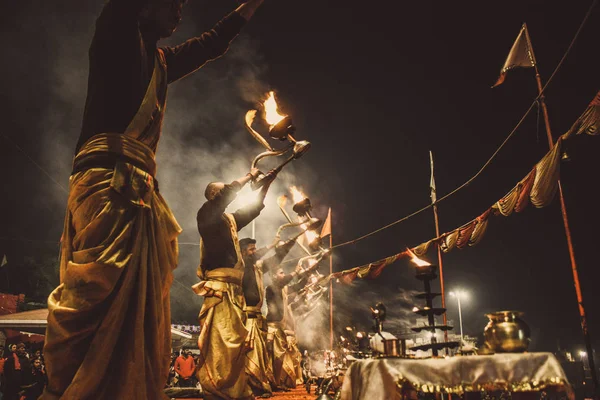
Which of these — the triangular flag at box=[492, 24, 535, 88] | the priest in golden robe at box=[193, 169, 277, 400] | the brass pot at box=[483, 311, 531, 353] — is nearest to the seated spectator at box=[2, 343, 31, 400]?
the priest in golden robe at box=[193, 169, 277, 400]

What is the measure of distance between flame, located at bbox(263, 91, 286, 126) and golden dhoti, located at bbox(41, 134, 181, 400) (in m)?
2.97

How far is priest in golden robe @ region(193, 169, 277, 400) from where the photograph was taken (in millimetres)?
3654

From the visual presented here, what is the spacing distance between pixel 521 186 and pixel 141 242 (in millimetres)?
5990

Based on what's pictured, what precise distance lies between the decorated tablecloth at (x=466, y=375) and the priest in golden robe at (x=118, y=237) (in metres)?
1.14

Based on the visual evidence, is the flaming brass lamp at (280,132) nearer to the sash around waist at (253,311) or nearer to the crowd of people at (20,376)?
the sash around waist at (253,311)

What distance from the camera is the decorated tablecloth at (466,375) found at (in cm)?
174

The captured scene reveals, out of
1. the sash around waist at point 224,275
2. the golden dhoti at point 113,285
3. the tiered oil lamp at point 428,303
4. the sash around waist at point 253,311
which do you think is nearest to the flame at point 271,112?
the sash around waist at point 224,275

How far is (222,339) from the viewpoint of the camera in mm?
3787

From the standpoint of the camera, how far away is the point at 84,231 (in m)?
1.69

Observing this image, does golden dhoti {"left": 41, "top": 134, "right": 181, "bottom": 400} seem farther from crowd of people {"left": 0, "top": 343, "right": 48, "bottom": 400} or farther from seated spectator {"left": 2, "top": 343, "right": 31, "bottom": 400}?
seated spectator {"left": 2, "top": 343, "right": 31, "bottom": 400}

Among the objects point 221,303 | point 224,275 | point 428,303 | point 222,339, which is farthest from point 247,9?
point 222,339

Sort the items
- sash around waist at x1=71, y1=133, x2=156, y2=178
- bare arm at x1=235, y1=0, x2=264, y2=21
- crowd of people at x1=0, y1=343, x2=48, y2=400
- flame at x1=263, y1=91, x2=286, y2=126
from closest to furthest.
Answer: sash around waist at x1=71, y1=133, x2=156, y2=178
bare arm at x1=235, y1=0, x2=264, y2=21
flame at x1=263, y1=91, x2=286, y2=126
crowd of people at x1=0, y1=343, x2=48, y2=400

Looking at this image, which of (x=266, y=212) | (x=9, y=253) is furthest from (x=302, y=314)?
(x=9, y=253)

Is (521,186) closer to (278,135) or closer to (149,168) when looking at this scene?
(278,135)
